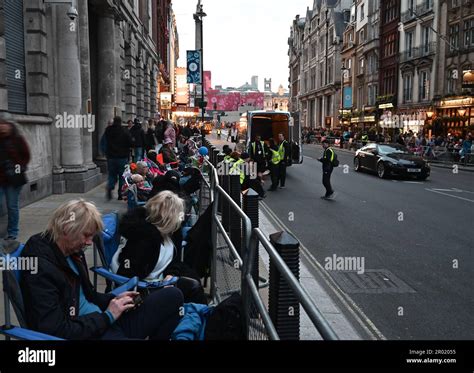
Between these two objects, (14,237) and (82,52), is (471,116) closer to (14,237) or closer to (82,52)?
(82,52)

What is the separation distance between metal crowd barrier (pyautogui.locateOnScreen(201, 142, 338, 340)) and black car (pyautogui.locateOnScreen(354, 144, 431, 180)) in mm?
14943

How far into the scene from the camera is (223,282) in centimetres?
491

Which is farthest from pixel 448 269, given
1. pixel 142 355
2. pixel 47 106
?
pixel 47 106

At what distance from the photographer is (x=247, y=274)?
3504mm

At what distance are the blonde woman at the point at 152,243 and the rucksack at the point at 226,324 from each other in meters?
0.82

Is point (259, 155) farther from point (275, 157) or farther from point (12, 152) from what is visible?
point (12, 152)

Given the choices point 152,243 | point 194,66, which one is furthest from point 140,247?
point 194,66

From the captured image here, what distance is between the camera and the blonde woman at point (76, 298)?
9.35 ft

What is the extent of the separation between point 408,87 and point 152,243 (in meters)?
47.6

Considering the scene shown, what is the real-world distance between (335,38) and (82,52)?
70657 mm

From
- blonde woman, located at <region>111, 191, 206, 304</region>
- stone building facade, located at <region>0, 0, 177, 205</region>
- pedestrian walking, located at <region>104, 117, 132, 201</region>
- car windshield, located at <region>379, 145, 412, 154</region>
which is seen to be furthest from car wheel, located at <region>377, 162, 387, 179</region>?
blonde woman, located at <region>111, 191, 206, 304</region>

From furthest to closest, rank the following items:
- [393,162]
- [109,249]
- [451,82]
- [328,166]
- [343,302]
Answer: [451,82], [393,162], [328,166], [343,302], [109,249]

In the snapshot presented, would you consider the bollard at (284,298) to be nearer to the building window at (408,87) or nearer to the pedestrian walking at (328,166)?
the pedestrian walking at (328,166)

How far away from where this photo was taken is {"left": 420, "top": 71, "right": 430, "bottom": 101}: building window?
42500 millimetres
